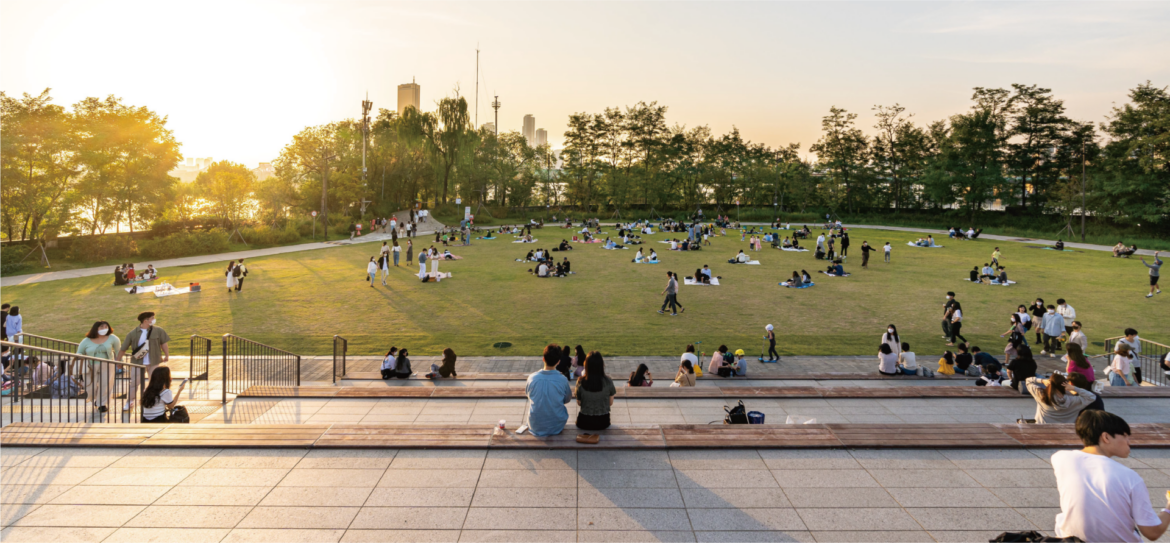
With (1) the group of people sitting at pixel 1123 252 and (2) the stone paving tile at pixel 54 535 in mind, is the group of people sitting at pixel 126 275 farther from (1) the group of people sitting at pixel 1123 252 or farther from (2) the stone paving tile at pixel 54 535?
(1) the group of people sitting at pixel 1123 252

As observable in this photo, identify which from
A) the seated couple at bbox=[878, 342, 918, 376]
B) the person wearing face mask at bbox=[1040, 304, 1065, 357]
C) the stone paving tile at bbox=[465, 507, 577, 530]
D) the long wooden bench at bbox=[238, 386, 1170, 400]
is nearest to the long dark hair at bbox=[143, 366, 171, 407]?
the long wooden bench at bbox=[238, 386, 1170, 400]

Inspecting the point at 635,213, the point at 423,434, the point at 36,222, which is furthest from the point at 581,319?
the point at 635,213

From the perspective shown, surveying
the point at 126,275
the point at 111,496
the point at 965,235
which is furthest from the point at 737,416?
the point at 965,235

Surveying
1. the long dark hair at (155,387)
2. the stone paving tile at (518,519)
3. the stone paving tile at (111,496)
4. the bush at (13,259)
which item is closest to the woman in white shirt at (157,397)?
the long dark hair at (155,387)

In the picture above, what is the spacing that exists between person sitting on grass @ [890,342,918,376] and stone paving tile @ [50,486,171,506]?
42.7 ft

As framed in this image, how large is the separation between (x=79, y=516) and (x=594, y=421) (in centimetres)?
481

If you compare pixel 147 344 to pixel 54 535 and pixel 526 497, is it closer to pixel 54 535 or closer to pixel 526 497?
pixel 54 535

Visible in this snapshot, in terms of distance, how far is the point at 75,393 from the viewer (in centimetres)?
980

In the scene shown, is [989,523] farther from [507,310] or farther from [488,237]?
[488,237]

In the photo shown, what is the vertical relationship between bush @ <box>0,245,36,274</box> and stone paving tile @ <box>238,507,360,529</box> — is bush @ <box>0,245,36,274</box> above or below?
above

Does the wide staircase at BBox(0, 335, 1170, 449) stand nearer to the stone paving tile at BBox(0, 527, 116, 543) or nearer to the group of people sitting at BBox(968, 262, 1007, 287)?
the stone paving tile at BBox(0, 527, 116, 543)

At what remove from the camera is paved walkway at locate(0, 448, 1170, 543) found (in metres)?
4.69

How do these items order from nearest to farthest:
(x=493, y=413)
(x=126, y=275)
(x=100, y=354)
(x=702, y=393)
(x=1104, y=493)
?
1. (x=1104, y=493)
2. (x=493, y=413)
3. (x=100, y=354)
4. (x=702, y=393)
5. (x=126, y=275)

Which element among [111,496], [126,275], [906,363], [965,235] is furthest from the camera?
[965,235]
